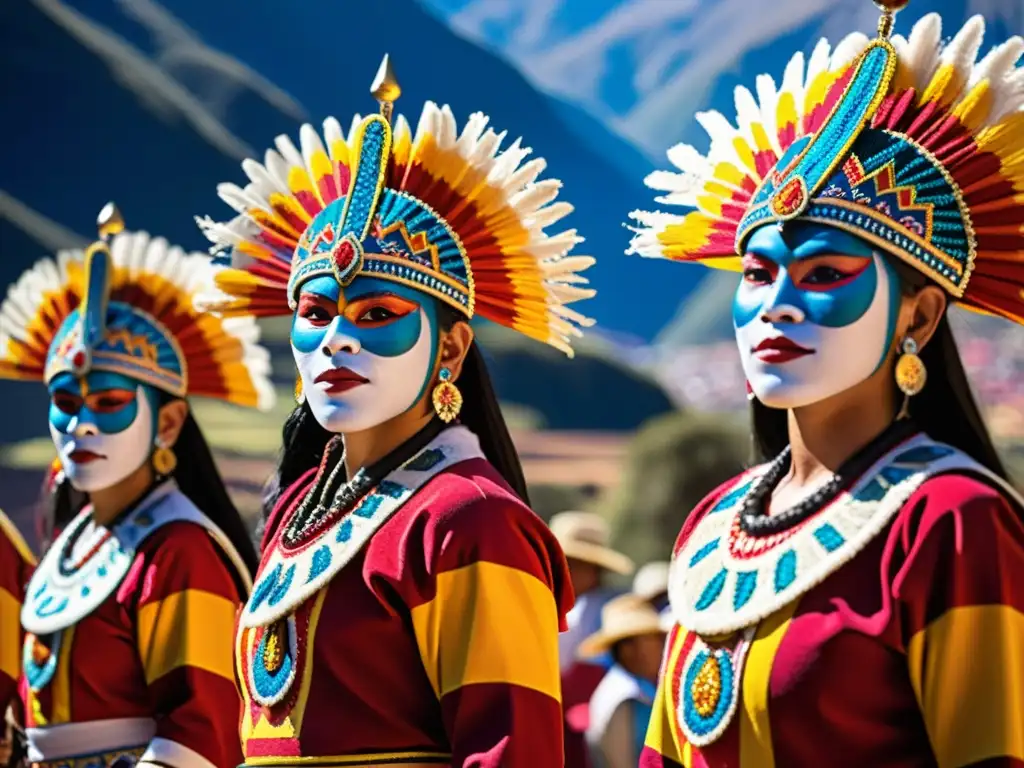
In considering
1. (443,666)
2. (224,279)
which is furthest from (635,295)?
(443,666)

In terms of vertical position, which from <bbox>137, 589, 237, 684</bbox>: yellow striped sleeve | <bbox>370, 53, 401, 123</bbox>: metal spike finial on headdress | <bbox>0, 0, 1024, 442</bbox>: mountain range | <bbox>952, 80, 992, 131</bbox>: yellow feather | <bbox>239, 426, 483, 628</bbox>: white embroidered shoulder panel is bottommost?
<bbox>137, 589, 237, 684</bbox>: yellow striped sleeve

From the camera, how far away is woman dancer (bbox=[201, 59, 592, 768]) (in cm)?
318

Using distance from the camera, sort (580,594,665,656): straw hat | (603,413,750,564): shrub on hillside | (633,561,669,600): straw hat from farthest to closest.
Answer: (603,413,750,564): shrub on hillside, (633,561,669,600): straw hat, (580,594,665,656): straw hat

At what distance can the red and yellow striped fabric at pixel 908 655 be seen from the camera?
2.62 metres

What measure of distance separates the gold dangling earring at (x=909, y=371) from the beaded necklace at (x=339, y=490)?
3.31 ft

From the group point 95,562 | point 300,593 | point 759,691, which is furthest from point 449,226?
point 95,562

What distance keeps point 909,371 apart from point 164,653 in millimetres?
2257

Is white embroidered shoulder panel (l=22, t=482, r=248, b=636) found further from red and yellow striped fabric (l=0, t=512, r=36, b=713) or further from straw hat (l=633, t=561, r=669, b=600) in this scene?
straw hat (l=633, t=561, r=669, b=600)

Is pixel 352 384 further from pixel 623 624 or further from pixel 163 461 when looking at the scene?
pixel 623 624

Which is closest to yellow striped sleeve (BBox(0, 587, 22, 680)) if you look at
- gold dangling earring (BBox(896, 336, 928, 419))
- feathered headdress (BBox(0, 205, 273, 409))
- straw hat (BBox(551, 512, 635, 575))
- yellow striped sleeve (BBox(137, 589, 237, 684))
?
feathered headdress (BBox(0, 205, 273, 409))

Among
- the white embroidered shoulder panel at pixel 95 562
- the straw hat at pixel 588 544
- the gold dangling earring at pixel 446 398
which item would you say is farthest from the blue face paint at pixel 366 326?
the straw hat at pixel 588 544

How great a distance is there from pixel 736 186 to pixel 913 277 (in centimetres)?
45

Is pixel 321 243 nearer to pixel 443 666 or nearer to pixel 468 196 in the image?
pixel 468 196

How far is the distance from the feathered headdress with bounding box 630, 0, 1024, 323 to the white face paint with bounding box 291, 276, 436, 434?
2.36ft
